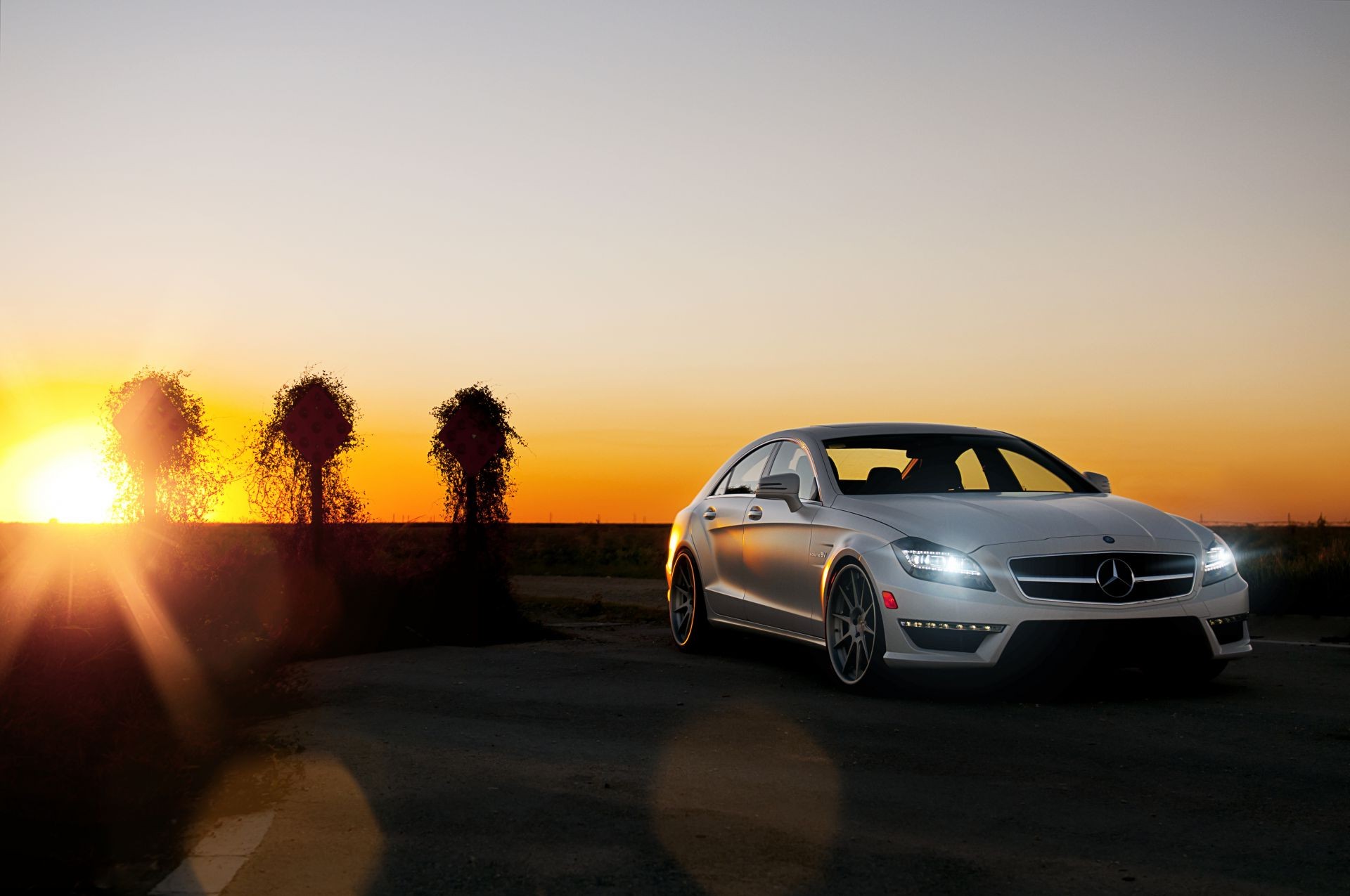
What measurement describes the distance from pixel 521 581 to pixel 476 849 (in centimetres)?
2414

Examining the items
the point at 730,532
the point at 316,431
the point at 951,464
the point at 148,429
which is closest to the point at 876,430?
the point at 951,464

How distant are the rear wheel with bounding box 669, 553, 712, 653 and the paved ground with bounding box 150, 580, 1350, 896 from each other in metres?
2.00

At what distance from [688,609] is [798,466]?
205 cm

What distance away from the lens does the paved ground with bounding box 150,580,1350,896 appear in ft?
14.8

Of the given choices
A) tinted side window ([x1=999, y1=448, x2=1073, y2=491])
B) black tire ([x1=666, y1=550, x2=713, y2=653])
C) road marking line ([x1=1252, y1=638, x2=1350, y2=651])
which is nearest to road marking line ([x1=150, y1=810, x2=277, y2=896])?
black tire ([x1=666, y1=550, x2=713, y2=653])

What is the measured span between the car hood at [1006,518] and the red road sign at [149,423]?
45.4ft

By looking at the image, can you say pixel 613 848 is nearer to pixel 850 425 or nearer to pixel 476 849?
pixel 476 849

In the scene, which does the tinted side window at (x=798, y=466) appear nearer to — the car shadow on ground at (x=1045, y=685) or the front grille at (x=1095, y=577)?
the car shadow on ground at (x=1045, y=685)

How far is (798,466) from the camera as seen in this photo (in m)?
10.3

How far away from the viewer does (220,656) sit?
25.3ft

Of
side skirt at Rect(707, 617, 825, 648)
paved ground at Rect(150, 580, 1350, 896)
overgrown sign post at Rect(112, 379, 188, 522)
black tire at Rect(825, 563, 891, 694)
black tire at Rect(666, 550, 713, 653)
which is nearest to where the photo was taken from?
paved ground at Rect(150, 580, 1350, 896)

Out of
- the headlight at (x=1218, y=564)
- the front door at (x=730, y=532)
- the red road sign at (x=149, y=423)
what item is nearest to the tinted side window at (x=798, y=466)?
the front door at (x=730, y=532)

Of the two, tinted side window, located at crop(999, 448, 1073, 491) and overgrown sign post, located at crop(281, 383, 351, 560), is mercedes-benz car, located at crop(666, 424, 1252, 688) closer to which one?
tinted side window, located at crop(999, 448, 1073, 491)

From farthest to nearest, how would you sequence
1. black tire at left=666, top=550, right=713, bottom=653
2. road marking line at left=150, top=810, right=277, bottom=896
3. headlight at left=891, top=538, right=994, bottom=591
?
black tire at left=666, top=550, right=713, bottom=653
headlight at left=891, top=538, right=994, bottom=591
road marking line at left=150, top=810, right=277, bottom=896
